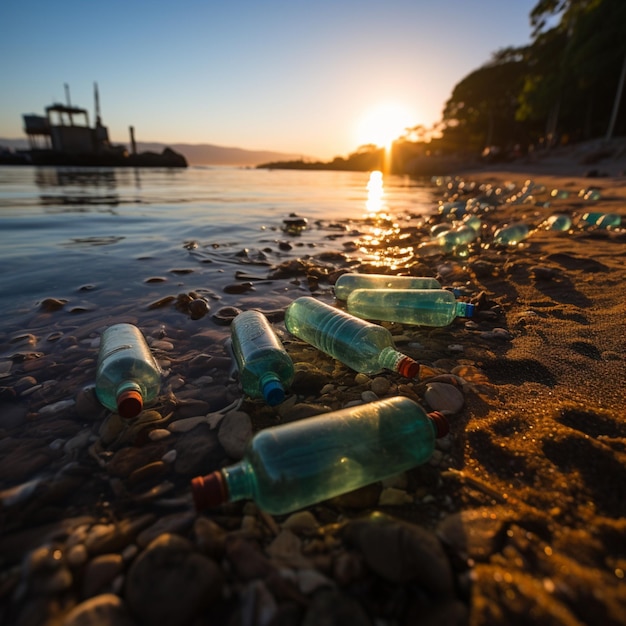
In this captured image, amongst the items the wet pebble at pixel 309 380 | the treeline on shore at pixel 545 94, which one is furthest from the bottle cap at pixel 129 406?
the treeline on shore at pixel 545 94

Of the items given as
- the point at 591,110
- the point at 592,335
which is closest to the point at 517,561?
the point at 592,335

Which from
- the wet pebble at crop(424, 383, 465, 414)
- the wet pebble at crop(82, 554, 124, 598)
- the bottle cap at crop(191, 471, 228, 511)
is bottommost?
the wet pebble at crop(82, 554, 124, 598)

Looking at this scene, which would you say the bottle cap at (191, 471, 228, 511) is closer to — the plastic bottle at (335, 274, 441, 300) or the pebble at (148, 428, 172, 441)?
the pebble at (148, 428, 172, 441)

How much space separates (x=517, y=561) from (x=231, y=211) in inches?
375

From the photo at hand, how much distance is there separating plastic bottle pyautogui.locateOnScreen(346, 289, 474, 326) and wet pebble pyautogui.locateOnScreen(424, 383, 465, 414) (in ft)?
2.68

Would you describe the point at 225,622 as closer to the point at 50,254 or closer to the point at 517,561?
the point at 517,561

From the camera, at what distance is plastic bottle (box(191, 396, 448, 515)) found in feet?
3.63

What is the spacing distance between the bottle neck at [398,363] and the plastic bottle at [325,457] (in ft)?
0.86

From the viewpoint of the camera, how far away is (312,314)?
2.51 meters

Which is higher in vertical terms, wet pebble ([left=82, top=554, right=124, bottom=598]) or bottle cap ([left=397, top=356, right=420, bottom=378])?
bottle cap ([left=397, top=356, right=420, bottom=378])

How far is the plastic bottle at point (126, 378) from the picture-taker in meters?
1.43

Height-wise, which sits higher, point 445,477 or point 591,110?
point 591,110

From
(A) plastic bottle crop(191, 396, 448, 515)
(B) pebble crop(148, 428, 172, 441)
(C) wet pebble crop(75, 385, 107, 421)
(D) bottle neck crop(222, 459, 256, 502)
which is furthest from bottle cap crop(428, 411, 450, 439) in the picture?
(C) wet pebble crop(75, 385, 107, 421)

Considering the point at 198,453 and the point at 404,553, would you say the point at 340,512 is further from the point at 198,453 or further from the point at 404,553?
the point at 198,453
